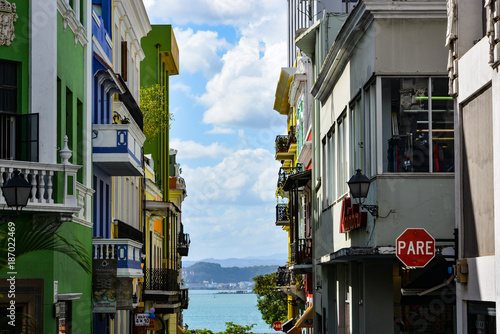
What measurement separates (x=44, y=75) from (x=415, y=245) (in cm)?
722

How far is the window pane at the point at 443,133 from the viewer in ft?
63.6

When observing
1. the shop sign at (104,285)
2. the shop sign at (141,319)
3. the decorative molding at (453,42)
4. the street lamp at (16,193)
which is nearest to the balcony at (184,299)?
the shop sign at (141,319)

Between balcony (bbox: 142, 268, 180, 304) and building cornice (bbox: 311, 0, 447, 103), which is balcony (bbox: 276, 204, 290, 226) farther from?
building cornice (bbox: 311, 0, 447, 103)

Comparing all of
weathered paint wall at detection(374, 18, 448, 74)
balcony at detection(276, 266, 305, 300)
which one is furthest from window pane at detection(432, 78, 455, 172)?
balcony at detection(276, 266, 305, 300)

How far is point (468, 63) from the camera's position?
1524 centimetres

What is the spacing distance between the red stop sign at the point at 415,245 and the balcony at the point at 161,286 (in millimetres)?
21139

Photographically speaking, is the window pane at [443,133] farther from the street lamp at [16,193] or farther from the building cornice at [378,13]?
the street lamp at [16,193]

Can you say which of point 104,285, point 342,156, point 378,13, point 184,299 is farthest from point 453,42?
point 184,299

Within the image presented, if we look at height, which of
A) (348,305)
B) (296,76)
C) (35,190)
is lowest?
(348,305)

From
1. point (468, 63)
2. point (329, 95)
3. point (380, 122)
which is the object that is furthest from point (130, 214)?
point (468, 63)

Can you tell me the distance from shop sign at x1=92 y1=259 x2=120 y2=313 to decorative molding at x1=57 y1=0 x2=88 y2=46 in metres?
5.06

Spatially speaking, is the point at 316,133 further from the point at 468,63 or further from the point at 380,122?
the point at 468,63

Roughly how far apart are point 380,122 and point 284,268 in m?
27.9

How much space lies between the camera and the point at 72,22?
803 inches
